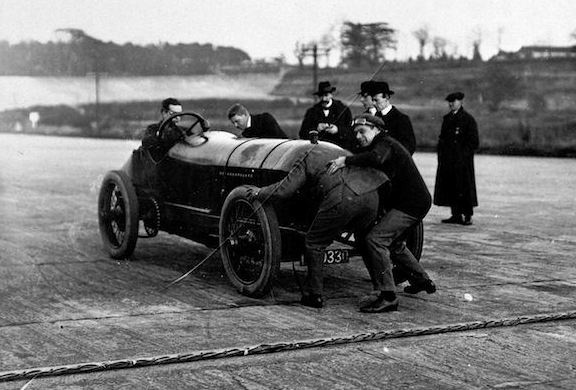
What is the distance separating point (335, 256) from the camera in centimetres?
736

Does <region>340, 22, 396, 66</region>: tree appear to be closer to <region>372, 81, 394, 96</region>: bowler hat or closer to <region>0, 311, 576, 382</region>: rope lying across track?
<region>372, 81, 394, 96</region>: bowler hat

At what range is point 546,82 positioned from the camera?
68.4m

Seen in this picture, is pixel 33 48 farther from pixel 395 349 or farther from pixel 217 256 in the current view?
pixel 395 349

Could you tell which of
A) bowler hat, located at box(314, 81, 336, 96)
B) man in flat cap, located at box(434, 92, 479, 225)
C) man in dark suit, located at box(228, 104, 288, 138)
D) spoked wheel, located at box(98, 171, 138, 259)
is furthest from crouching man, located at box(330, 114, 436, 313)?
man in flat cap, located at box(434, 92, 479, 225)

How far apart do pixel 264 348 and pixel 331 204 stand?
1.63 meters

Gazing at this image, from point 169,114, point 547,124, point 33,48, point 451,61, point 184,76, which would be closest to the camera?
point 169,114

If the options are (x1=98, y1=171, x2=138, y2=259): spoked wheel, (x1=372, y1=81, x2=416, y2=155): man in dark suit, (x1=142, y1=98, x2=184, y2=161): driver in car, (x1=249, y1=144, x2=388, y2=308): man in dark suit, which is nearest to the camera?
(x1=249, y1=144, x2=388, y2=308): man in dark suit

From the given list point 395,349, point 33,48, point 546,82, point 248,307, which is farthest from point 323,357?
point 546,82

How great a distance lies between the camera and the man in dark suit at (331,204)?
7.11m

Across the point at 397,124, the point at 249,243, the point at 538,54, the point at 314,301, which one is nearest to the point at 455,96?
the point at 397,124

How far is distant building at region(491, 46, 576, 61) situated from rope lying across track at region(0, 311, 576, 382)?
6258 cm

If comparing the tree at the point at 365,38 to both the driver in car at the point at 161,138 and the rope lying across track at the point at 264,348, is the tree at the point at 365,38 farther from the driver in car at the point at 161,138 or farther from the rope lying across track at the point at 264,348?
the rope lying across track at the point at 264,348

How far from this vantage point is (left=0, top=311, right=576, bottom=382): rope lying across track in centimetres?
532

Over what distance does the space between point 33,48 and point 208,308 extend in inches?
974
